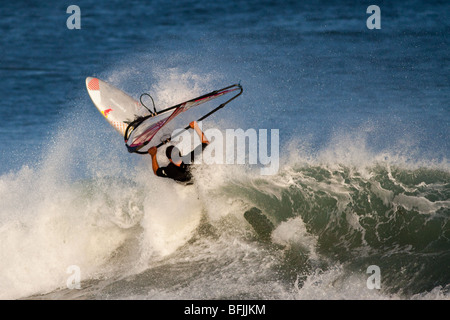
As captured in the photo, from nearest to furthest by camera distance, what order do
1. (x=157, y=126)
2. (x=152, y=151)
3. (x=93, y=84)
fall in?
(x=152, y=151) < (x=157, y=126) < (x=93, y=84)

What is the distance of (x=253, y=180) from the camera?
10.4 meters

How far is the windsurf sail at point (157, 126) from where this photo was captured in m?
8.47

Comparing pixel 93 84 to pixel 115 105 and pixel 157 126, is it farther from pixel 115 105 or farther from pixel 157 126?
pixel 157 126

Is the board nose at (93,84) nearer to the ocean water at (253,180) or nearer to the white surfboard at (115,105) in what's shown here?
the white surfboard at (115,105)

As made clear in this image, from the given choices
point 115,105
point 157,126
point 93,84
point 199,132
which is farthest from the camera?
point 93,84

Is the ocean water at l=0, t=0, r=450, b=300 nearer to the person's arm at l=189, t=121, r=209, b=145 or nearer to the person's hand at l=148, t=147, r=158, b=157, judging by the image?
the person's arm at l=189, t=121, r=209, b=145

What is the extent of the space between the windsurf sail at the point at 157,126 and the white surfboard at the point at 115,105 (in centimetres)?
52

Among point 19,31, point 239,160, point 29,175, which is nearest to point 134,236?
point 239,160

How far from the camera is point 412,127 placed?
15742 millimetres

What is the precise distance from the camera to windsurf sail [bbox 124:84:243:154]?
847cm

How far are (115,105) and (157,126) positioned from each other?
1712mm

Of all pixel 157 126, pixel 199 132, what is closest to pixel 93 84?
pixel 157 126

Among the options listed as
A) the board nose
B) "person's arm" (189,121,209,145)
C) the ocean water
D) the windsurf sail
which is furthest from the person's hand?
the board nose

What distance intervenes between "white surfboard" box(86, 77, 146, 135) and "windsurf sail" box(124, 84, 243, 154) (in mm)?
516
